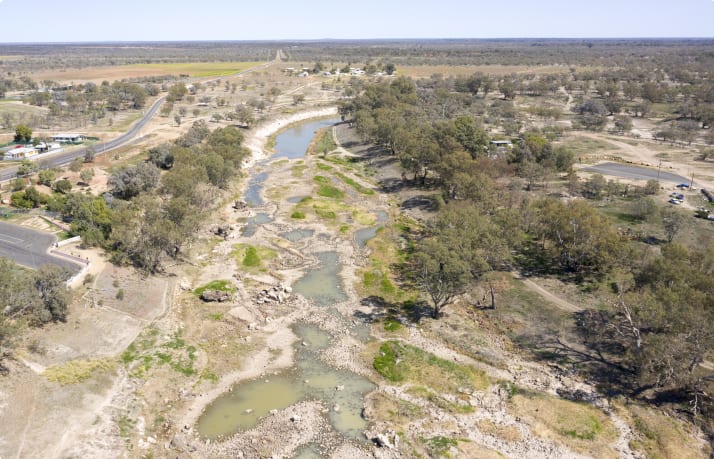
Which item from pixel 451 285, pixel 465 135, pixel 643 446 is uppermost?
pixel 465 135

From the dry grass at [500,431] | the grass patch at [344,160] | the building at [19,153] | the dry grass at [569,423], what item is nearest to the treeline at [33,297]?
the dry grass at [500,431]

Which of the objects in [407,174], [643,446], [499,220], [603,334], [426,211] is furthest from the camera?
[407,174]

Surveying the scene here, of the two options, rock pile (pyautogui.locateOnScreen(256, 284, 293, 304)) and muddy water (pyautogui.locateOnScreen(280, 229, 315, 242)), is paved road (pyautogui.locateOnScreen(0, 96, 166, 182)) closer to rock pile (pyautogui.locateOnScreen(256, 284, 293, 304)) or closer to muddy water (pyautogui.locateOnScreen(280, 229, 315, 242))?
muddy water (pyautogui.locateOnScreen(280, 229, 315, 242))

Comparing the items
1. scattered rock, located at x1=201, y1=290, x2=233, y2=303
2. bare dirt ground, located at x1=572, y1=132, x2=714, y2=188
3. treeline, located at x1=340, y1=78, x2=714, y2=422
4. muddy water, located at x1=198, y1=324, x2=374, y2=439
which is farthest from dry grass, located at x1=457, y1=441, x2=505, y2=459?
bare dirt ground, located at x1=572, y1=132, x2=714, y2=188

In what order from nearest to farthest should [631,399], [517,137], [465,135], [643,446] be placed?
[643,446]
[631,399]
[465,135]
[517,137]

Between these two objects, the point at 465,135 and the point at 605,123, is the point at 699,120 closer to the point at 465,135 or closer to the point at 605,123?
the point at 605,123

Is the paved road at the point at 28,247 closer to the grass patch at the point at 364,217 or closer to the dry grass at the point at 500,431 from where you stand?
the grass patch at the point at 364,217

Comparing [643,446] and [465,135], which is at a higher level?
[465,135]

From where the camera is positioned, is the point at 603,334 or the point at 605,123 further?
the point at 605,123

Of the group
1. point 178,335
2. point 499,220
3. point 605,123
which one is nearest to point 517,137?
point 605,123
